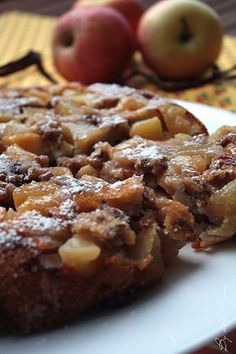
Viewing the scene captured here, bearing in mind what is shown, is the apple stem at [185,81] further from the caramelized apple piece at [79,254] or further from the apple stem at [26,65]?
the caramelized apple piece at [79,254]

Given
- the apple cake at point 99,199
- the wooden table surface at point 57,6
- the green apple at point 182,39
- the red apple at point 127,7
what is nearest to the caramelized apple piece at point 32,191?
the apple cake at point 99,199

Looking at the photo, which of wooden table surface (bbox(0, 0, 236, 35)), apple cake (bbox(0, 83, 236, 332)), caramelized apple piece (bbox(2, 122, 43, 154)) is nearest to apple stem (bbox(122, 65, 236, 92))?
wooden table surface (bbox(0, 0, 236, 35))

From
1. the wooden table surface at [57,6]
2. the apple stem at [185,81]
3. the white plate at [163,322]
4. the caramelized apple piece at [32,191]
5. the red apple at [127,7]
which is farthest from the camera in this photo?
the wooden table surface at [57,6]

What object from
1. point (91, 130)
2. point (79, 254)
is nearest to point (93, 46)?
point (91, 130)

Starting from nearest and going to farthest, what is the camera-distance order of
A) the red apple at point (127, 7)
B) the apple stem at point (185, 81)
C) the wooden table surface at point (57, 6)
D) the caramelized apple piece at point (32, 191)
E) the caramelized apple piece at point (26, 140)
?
the caramelized apple piece at point (32, 191) → the caramelized apple piece at point (26, 140) → the apple stem at point (185, 81) → the red apple at point (127, 7) → the wooden table surface at point (57, 6)

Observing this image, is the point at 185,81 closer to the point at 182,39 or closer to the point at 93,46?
the point at 182,39

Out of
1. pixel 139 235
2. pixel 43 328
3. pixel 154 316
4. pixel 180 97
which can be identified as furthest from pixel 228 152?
pixel 180 97

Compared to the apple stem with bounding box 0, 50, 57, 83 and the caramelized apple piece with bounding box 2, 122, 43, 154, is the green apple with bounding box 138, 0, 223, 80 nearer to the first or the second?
the apple stem with bounding box 0, 50, 57, 83
